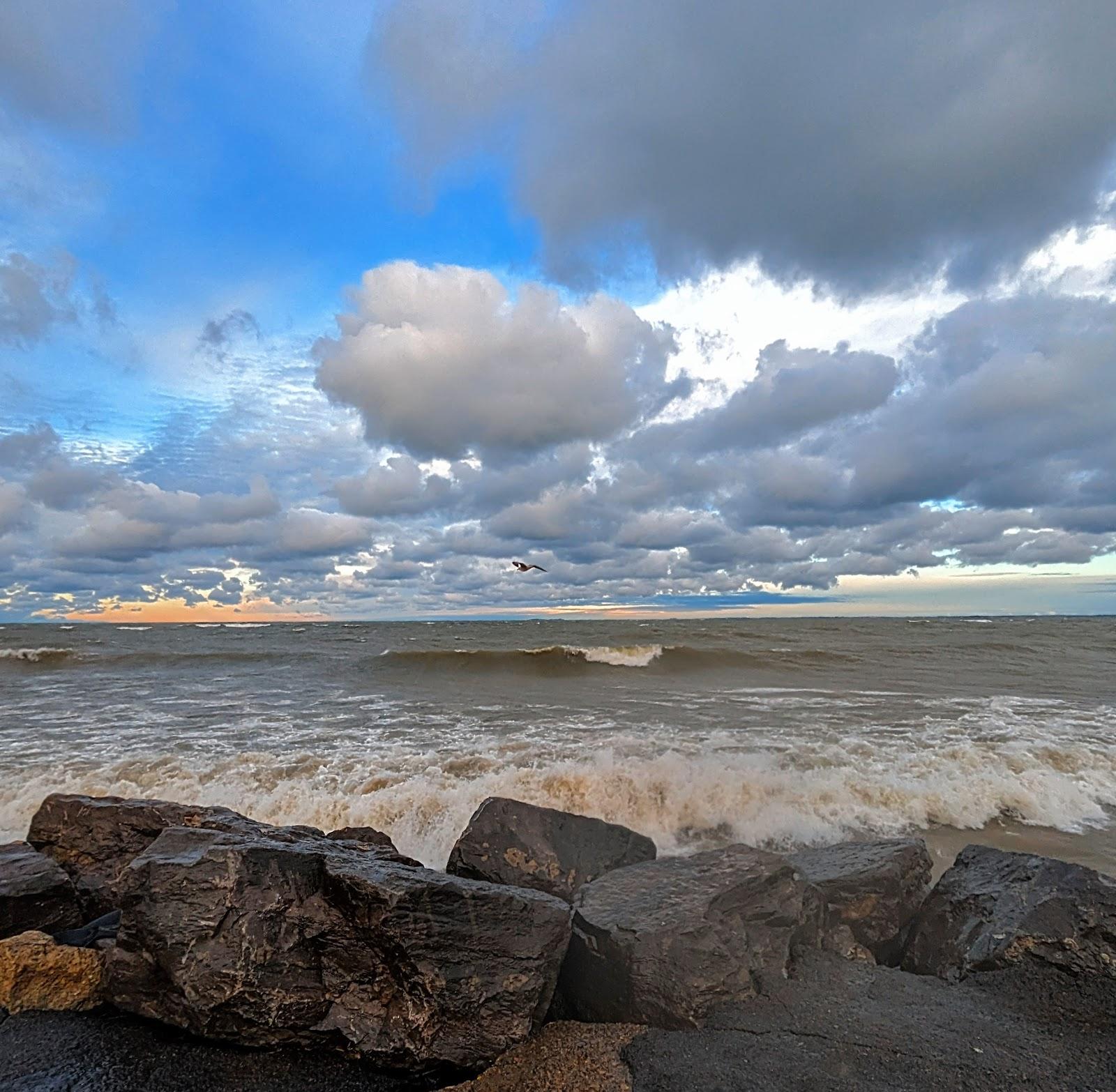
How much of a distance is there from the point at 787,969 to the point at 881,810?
559 cm

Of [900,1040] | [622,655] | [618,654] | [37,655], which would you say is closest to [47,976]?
[900,1040]

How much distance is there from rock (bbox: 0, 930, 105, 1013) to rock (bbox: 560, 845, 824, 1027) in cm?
283

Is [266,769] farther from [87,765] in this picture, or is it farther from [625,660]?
[625,660]

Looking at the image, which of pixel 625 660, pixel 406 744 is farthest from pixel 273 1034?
pixel 625 660

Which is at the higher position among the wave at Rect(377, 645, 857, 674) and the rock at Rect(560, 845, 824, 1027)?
the rock at Rect(560, 845, 824, 1027)

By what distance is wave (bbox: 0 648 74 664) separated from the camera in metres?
33.0

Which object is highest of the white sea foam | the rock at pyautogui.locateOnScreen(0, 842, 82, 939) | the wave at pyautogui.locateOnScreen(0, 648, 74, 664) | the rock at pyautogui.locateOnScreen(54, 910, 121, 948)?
the rock at pyautogui.locateOnScreen(0, 842, 82, 939)

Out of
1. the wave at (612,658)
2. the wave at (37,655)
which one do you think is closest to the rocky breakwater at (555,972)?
the wave at (612,658)

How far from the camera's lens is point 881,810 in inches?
351

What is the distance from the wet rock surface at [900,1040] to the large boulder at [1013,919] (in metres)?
0.12

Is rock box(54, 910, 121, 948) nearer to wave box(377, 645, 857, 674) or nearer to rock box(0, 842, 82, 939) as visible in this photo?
rock box(0, 842, 82, 939)

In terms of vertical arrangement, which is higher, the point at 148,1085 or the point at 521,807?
the point at 521,807

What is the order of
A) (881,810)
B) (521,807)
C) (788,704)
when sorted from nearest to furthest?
(521,807), (881,810), (788,704)

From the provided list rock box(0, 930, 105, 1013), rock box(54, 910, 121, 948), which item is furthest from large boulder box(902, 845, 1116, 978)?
rock box(54, 910, 121, 948)
